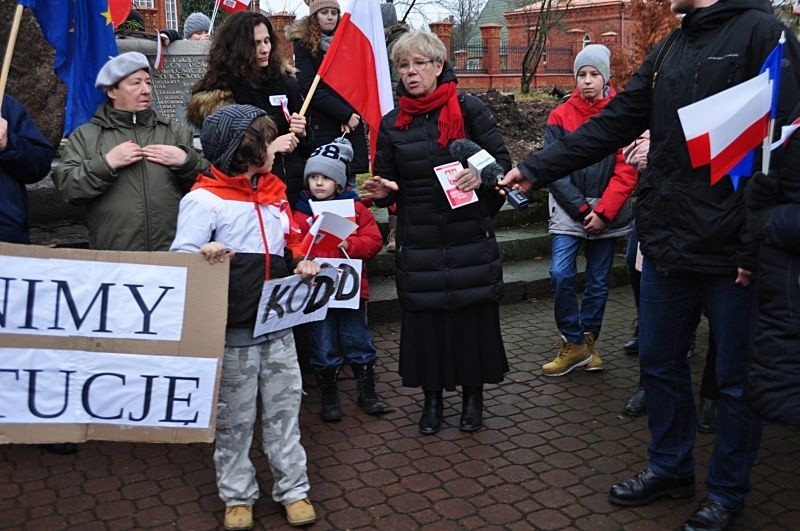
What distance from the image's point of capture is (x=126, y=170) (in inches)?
172

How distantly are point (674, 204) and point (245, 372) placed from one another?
2009 millimetres

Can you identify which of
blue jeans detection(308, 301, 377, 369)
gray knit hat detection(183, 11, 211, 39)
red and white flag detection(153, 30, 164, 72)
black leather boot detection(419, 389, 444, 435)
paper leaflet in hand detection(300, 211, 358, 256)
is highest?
gray knit hat detection(183, 11, 211, 39)

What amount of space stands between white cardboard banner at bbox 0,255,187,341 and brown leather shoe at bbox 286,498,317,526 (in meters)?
0.96

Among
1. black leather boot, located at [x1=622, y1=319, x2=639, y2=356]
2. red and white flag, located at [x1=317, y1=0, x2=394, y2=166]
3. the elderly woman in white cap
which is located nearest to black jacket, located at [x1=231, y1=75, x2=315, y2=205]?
red and white flag, located at [x1=317, y1=0, x2=394, y2=166]

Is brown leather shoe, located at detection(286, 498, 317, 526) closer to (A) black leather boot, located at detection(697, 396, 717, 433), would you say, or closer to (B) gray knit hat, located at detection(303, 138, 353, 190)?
(B) gray knit hat, located at detection(303, 138, 353, 190)

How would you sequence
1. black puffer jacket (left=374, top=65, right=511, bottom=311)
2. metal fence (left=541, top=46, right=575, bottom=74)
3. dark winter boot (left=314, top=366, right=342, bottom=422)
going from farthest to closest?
1. metal fence (left=541, top=46, right=575, bottom=74)
2. dark winter boot (left=314, top=366, right=342, bottom=422)
3. black puffer jacket (left=374, top=65, right=511, bottom=311)

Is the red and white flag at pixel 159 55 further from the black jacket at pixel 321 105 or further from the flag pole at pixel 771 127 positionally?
the flag pole at pixel 771 127

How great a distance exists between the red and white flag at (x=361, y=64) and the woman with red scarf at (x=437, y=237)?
47 cm

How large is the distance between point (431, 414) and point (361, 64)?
2.20m

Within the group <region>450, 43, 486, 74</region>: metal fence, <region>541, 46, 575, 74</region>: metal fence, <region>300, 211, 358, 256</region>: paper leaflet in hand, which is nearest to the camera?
<region>300, 211, 358, 256</region>: paper leaflet in hand

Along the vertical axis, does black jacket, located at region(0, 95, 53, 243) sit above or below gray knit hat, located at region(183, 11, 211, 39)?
below

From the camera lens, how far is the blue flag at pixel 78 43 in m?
4.85

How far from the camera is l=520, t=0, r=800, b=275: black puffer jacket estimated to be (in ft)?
11.5

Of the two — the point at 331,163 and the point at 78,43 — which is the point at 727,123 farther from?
the point at 78,43
